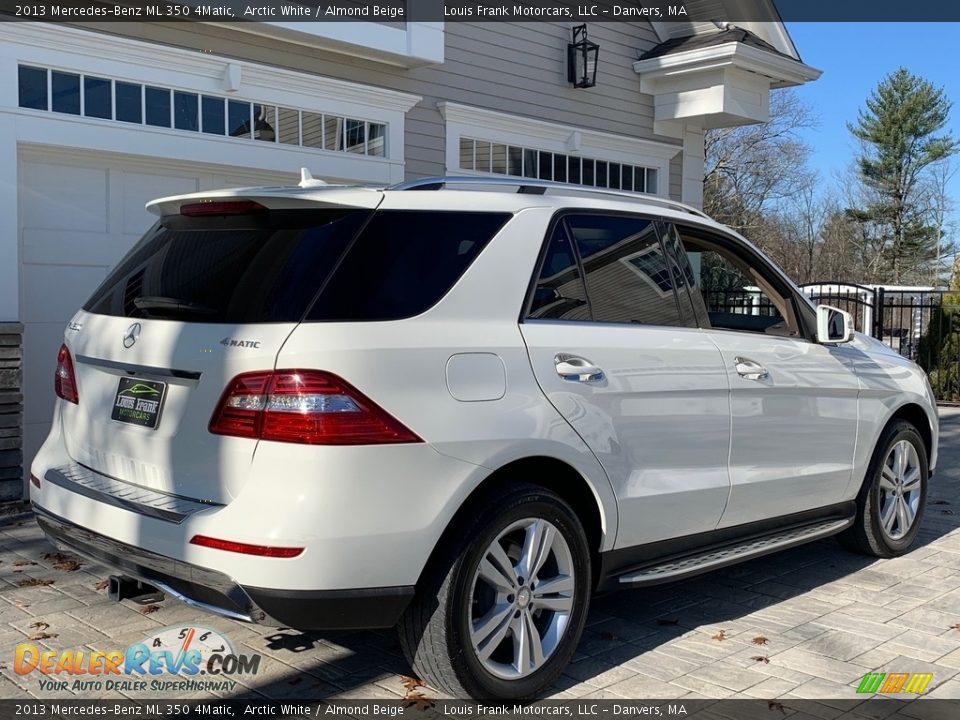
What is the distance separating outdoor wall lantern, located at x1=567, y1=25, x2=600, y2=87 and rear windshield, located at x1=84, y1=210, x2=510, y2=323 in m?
7.16

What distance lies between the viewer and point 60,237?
721 cm

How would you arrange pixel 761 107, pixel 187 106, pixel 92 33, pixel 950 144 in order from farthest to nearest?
pixel 950 144 < pixel 761 107 < pixel 187 106 < pixel 92 33

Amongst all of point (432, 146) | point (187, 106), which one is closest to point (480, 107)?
point (432, 146)

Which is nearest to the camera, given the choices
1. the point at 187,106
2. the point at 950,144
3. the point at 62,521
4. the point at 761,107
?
the point at 62,521

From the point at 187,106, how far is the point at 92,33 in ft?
2.91

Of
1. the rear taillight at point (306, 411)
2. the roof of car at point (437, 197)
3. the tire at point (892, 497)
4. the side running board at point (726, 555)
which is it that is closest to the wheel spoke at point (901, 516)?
the tire at point (892, 497)

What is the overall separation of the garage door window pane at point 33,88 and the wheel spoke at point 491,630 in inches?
206

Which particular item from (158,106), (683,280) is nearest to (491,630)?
(683,280)

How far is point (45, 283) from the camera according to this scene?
7.18 m

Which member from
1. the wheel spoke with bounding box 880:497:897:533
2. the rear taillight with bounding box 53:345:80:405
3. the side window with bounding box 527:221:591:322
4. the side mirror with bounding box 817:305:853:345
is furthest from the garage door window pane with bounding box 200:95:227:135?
the wheel spoke with bounding box 880:497:897:533

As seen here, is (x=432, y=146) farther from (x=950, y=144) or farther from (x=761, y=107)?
(x=950, y=144)

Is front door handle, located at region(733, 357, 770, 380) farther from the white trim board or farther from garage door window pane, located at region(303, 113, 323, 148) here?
the white trim board

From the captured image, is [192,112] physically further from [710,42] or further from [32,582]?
[710,42]

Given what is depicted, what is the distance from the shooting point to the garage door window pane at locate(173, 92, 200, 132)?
769 cm
